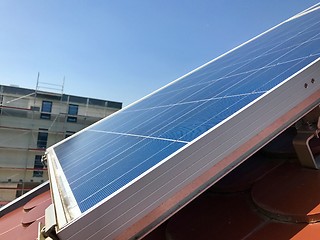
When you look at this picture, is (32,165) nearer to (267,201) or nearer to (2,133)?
(2,133)

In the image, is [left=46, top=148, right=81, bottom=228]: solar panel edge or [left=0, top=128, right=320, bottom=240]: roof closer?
[left=46, top=148, right=81, bottom=228]: solar panel edge

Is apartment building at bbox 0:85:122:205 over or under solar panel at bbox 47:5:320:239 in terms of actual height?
under

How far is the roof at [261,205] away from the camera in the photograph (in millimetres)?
1830

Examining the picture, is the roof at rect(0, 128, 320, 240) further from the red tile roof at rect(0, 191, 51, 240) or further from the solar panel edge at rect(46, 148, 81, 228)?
the solar panel edge at rect(46, 148, 81, 228)

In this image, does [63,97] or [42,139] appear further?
[63,97]

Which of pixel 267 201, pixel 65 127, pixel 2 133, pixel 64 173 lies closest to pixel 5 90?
pixel 2 133

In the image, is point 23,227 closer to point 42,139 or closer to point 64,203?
point 64,203

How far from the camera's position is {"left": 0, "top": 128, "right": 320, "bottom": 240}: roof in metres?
1.83

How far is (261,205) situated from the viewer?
2.05 meters

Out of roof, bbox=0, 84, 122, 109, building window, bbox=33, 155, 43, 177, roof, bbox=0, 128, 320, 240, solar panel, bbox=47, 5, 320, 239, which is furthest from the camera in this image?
roof, bbox=0, 84, 122, 109

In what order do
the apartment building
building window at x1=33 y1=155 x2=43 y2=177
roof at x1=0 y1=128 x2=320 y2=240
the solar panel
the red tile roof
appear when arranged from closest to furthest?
the solar panel, roof at x1=0 y1=128 x2=320 y2=240, the red tile roof, the apartment building, building window at x1=33 y1=155 x2=43 y2=177

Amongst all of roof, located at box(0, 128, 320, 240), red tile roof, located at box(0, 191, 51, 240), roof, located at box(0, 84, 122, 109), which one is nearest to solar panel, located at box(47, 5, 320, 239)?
roof, located at box(0, 128, 320, 240)

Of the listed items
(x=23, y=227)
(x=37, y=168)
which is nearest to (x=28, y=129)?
(x=37, y=168)

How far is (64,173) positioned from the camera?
250 cm
